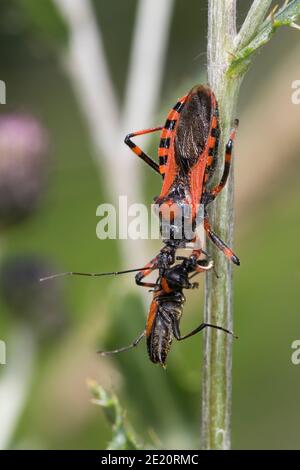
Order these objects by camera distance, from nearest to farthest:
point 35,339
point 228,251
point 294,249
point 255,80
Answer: point 228,251 < point 35,339 < point 294,249 < point 255,80

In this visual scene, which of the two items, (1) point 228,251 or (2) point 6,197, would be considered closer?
(1) point 228,251

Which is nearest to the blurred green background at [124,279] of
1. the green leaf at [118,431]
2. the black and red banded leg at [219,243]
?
the black and red banded leg at [219,243]

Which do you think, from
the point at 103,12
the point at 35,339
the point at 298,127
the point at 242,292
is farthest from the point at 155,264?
the point at 103,12

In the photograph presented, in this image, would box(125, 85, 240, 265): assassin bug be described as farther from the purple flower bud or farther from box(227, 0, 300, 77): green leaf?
the purple flower bud

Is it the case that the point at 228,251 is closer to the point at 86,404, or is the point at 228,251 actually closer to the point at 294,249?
the point at 86,404

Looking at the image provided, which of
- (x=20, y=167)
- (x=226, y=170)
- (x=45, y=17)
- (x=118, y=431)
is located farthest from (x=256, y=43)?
(x=20, y=167)

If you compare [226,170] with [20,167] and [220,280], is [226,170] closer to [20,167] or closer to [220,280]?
[220,280]
